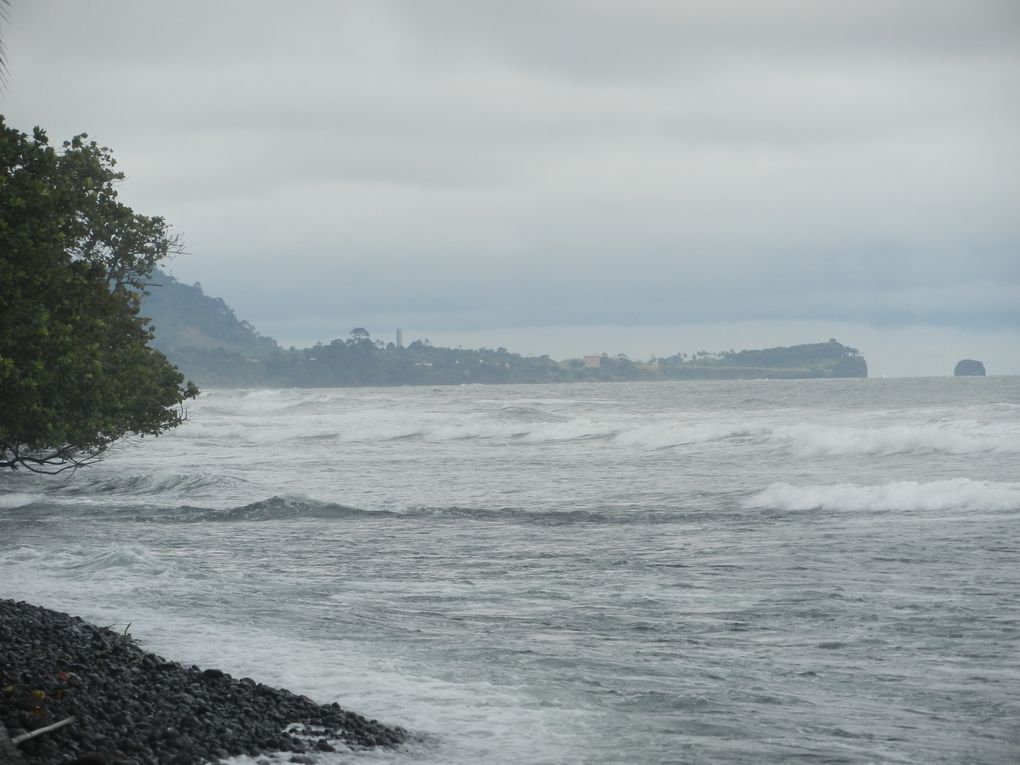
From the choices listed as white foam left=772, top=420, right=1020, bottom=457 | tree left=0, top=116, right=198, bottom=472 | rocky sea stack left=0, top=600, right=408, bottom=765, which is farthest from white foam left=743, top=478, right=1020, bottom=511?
rocky sea stack left=0, top=600, right=408, bottom=765

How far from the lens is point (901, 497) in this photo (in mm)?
23875

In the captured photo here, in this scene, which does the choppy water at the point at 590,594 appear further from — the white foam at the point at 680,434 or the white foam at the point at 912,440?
the white foam at the point at 680,434

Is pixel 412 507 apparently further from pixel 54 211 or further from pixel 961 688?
pixel 961 688

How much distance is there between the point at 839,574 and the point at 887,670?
4992 mm

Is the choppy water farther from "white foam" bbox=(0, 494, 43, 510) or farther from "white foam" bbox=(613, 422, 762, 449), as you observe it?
"white foam" bbox=(613, 422, 762, 449)

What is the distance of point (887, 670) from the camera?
34.3 ft

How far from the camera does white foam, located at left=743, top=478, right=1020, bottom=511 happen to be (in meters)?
22.9

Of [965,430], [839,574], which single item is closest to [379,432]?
[965,430]

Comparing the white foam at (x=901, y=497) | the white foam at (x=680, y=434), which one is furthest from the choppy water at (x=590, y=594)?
the white foam at (x=680, y=434)

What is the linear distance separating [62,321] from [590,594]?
32.8 ft

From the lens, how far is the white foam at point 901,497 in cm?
2286

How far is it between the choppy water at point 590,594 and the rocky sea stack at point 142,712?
61cm

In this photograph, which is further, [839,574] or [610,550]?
[610,550]

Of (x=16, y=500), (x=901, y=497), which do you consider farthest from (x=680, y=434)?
(x=16, y=500)
